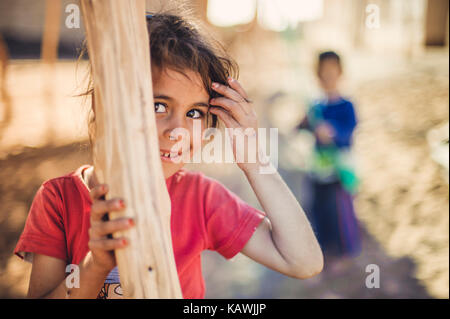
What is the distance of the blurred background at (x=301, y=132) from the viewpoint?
→ 3.11 metres

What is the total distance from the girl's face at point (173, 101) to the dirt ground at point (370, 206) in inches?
23.9

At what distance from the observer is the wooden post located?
2.45 ft

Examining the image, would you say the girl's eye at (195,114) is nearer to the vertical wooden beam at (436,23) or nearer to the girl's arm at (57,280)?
the girl's arm at (57,280)

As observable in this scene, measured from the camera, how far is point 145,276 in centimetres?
78

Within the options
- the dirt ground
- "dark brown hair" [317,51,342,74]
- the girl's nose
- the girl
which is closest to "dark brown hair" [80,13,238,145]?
the girl

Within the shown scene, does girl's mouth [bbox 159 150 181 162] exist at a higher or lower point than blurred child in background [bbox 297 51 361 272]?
higher

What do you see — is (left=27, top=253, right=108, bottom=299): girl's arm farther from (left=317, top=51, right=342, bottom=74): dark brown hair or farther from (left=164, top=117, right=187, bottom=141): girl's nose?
(left=317, top=51, right=342, bottom=74): dark brown hair

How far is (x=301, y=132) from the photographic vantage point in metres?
3.44

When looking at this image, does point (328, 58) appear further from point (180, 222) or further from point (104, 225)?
point (104, 225)

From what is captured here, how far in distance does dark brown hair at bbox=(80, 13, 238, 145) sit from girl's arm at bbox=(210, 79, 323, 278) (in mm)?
86

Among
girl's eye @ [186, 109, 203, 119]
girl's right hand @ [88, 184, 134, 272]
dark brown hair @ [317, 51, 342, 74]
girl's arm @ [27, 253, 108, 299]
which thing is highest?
dark brown hair @ [317, 51, 342, 74]

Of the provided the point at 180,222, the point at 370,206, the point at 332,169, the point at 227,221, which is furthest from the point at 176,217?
the point at 370,206

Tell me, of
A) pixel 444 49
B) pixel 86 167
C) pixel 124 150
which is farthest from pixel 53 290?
pixel 444 49
